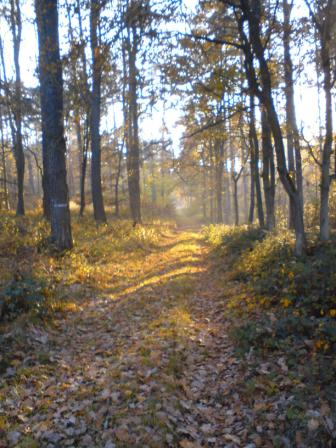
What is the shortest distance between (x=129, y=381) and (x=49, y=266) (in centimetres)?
519

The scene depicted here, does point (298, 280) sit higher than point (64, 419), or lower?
higher

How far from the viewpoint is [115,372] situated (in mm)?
5070

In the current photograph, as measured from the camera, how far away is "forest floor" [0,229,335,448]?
3840mm

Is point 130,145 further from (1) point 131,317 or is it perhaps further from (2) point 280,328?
(2) point 280,328

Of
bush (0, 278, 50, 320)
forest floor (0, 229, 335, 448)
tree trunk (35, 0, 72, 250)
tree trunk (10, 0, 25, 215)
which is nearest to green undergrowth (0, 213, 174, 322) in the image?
bush (0, 278, 50, 320)

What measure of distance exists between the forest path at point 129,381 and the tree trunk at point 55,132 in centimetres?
342

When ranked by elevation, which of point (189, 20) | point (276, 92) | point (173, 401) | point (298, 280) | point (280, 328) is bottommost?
point (173, 401)

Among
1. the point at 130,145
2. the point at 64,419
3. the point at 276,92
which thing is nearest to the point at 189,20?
the point at 276,92

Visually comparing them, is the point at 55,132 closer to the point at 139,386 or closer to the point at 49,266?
the point at 49,266

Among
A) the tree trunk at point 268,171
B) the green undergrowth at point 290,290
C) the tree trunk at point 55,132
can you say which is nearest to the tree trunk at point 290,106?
the tree trunk at point 268,171

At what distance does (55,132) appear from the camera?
34.3 feet

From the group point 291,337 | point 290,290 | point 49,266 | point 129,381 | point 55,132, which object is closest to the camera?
point 129,381

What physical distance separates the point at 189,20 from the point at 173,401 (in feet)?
26.0

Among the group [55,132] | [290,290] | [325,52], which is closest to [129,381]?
[290,290]
